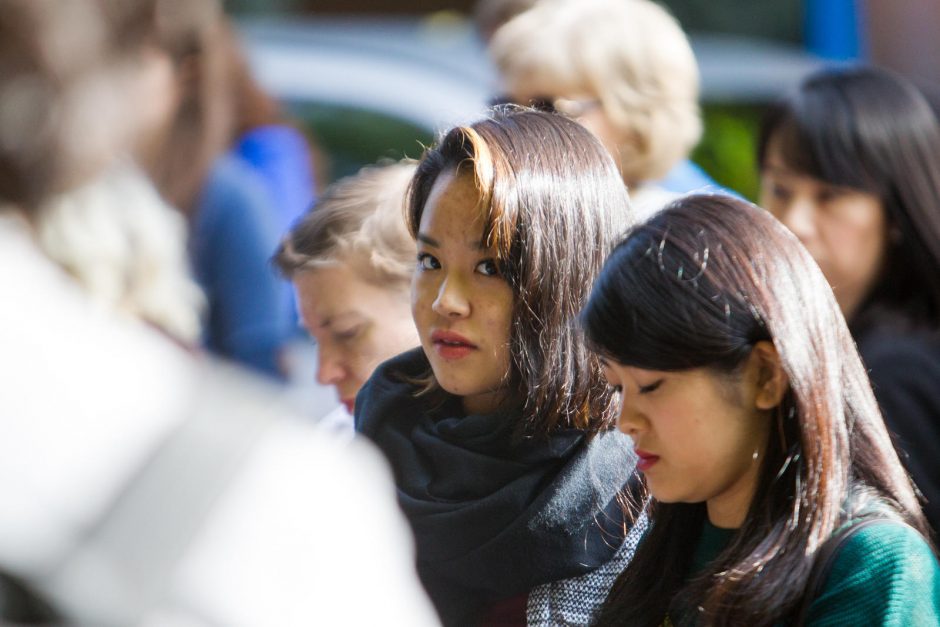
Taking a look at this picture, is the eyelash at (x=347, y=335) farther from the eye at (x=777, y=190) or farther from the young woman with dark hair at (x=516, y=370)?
the eye at (x=777, y=190)

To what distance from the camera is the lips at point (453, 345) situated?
6.91 feet

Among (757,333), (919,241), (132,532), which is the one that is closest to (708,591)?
(757,333)

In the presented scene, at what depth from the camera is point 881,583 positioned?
1.77m

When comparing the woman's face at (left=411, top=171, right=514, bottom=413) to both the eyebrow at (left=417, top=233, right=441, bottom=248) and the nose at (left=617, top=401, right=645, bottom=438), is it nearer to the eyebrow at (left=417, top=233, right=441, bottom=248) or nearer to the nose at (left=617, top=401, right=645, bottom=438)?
the eyebrow at (left=417, top=233, right=441, bottom=248)

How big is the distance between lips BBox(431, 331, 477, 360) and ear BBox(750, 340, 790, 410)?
0.43 metres

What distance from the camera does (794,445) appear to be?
6.12ft

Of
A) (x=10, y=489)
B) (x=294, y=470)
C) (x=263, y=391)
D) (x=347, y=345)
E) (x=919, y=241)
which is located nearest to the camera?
(x=10, y=489)

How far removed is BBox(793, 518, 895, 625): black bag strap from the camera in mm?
1803

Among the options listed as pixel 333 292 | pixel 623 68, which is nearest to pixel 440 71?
pixel 623 68

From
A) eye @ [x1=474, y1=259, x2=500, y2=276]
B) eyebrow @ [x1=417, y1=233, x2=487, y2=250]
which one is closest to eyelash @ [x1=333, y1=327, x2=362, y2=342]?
eyebrow @ [x1=417, y1=233, x2=487, y2=250]

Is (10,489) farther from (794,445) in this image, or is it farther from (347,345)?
(347,345)

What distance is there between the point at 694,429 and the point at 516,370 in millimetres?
328

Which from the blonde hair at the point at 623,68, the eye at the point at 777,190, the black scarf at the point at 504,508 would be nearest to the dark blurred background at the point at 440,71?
the blonde hair at the point at 623,68

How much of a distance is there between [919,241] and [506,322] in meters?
1.38
